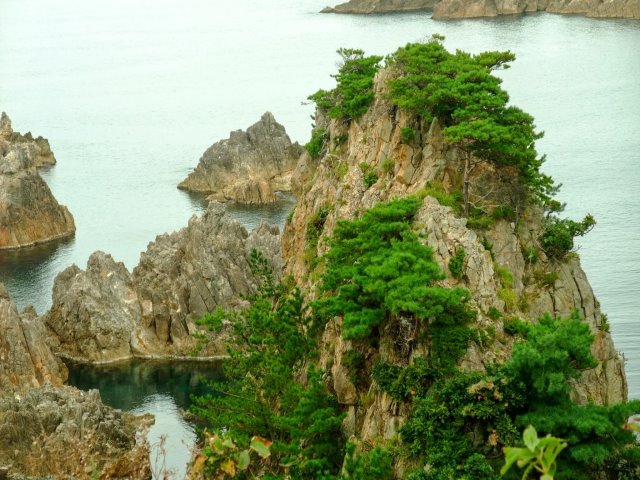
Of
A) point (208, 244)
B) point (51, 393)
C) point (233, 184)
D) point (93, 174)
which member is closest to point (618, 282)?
point (208, 244)

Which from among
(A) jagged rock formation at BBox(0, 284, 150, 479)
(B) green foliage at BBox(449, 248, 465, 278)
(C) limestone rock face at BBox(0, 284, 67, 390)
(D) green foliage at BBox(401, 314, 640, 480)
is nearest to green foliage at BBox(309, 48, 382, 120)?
(B) green foliage at BBox(449, 248, 465, 278)

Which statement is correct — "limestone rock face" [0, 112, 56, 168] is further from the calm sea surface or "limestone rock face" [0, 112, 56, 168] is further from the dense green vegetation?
the dense green vegetation

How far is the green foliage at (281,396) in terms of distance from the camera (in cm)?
4803

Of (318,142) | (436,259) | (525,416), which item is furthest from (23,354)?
(525,416)

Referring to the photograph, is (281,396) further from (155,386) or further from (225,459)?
(155,386)

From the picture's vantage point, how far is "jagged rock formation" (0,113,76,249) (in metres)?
132

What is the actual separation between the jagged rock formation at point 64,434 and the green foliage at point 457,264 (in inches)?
978

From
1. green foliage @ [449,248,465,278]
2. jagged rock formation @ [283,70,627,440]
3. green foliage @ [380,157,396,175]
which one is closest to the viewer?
jagged rock formation @ [283,70,627,440]

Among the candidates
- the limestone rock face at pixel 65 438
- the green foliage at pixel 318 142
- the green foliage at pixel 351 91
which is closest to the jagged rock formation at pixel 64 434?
the limestone rock face at pixel 65 438

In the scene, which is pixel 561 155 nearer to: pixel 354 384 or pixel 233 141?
pixel 233 141

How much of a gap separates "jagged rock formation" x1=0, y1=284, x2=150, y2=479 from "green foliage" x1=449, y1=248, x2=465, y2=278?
24836 mm

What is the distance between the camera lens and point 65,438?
69750 millimetres

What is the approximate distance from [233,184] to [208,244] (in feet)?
156

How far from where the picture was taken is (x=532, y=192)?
55.6m
